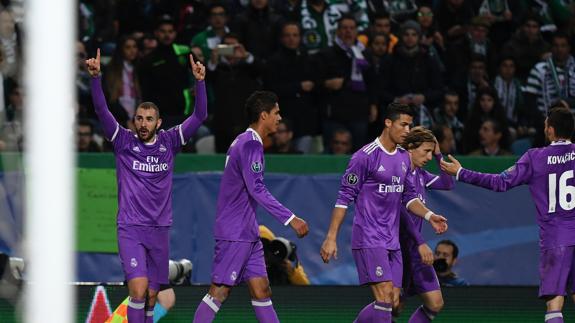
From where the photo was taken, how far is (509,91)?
1524 centimetres

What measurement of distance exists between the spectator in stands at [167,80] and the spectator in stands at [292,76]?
0.93 m

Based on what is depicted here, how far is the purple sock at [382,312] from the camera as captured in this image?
9.71 metres

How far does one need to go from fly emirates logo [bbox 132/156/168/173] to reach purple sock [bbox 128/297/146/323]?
101 centimetres

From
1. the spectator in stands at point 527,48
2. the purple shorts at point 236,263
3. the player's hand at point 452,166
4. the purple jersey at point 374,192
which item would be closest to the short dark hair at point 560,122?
the player's hand at point 452,166

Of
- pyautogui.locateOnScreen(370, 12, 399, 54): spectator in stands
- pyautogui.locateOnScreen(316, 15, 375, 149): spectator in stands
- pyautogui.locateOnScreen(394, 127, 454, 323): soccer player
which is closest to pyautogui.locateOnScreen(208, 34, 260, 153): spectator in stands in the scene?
pyautogui.locateOnScreen(316, 15, 375, 149): spectator in stands

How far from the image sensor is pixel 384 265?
383 inches

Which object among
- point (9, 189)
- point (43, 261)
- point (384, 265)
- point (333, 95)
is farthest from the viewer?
point (333, 95)

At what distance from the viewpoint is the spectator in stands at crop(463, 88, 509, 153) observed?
14469 millimetres

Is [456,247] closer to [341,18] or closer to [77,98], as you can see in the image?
[341,18]

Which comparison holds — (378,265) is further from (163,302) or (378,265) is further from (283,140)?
(283,140)

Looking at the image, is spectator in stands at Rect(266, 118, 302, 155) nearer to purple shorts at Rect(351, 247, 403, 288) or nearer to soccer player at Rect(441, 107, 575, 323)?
purple shorts at Rect(351, 247, 403, 288)

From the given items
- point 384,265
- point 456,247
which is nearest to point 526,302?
point 456,247

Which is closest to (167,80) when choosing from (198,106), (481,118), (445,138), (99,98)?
(445,138)

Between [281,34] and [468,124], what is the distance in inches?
93.1
